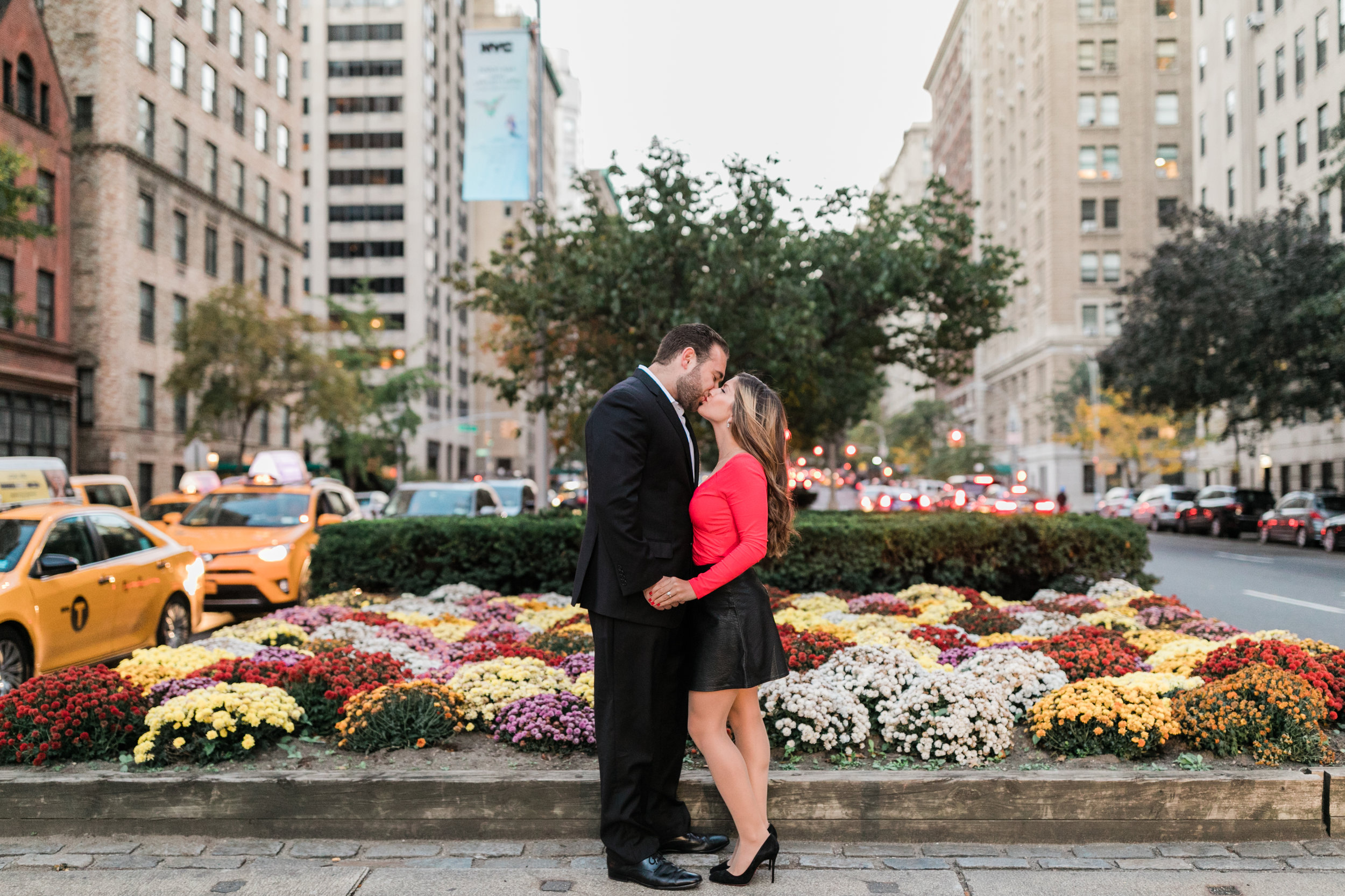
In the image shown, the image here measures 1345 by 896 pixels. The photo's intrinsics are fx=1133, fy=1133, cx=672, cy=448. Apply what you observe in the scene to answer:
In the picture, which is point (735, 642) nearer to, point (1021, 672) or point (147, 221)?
point (1021, 672)

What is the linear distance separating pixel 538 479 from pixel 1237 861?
15148 millimetres

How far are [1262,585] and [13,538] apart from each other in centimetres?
1719

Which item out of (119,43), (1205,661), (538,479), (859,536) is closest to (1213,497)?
(538,479)

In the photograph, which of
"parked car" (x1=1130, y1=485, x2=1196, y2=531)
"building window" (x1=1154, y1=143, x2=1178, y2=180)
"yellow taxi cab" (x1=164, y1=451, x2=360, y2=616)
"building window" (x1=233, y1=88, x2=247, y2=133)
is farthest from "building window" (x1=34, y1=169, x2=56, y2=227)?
"building window" (x1=1154, y1=143, x2=1178, y2=180)

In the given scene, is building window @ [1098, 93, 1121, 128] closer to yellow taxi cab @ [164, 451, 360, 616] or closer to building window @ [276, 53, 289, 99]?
building window @ [276, 53, 289, 99]

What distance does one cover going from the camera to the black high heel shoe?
4281mm

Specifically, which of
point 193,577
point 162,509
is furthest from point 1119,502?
point 193,577

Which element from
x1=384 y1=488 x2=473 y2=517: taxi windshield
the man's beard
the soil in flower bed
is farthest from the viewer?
x1=384 y1=488 x2=473 y2=517: taxi windshield

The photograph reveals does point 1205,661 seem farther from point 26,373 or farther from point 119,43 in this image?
point 119,43

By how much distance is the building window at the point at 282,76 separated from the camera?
4962 cm

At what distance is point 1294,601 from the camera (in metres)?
15.4

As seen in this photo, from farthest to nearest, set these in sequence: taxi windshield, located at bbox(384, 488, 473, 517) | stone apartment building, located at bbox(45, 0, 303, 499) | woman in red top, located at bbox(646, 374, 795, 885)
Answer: stone apartment building, located at bbox(45, 0, 303, 499) < taxi windshield, located at bbox(384, 488, 473, 517) < woman in red top, located at bbox(646, 374, 795, 885)

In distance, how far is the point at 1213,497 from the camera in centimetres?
3838

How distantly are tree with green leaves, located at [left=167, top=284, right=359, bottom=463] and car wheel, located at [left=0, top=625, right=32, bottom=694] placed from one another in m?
25.9
